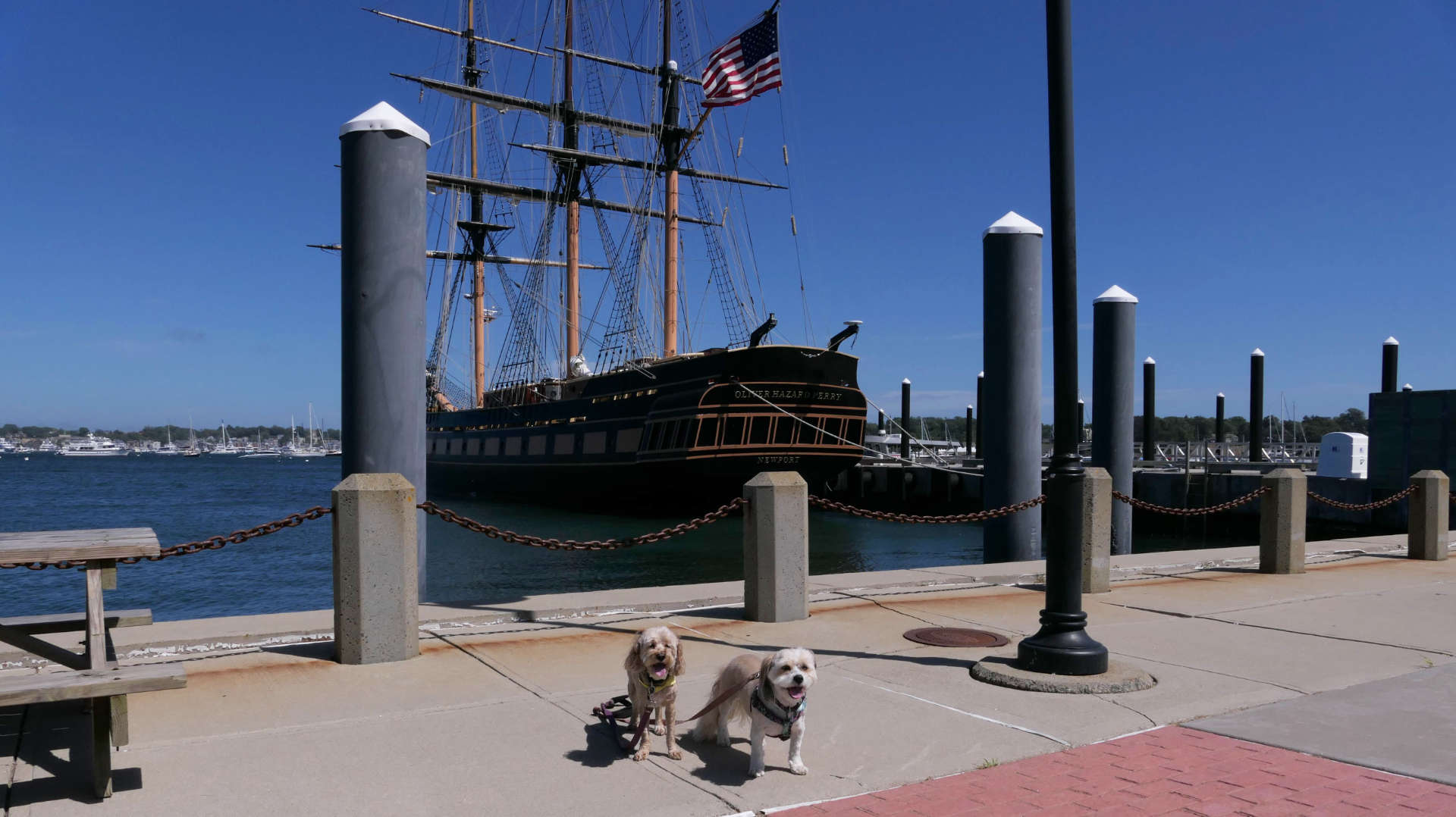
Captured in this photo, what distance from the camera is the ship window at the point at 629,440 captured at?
38094 mm

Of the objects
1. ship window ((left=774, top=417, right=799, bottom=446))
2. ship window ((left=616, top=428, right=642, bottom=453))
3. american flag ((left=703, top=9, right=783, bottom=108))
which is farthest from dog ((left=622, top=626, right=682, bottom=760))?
ship window ((left=616, top=428, right=642, bottom=453))

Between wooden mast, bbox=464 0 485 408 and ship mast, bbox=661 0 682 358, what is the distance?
16726 millimetres

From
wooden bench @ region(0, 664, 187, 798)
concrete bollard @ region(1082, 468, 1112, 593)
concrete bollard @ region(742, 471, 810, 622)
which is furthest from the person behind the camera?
concrete bollard @ region(1082, 468, 1112, 593)

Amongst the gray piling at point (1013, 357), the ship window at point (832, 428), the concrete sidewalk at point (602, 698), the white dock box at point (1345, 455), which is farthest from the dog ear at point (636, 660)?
the white dock box at point (1345, 455)

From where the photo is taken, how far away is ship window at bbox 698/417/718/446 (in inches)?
1362

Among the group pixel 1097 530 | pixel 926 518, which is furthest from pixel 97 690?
pixel 1097 530

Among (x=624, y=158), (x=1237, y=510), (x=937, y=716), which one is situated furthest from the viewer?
(x=624, y=158)

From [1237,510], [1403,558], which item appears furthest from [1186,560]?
[1237,510]

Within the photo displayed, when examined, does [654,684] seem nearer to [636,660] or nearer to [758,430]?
[636,660]

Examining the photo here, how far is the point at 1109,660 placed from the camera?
6438 mm

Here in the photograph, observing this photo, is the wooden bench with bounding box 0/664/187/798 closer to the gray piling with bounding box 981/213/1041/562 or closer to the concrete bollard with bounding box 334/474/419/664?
the concrete bollard with bounding box 334/474/419/664

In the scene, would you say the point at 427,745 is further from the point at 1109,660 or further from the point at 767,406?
the point at 767,406

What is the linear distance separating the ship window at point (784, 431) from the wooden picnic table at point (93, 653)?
31.0 m

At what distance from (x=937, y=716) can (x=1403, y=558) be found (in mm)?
10833
